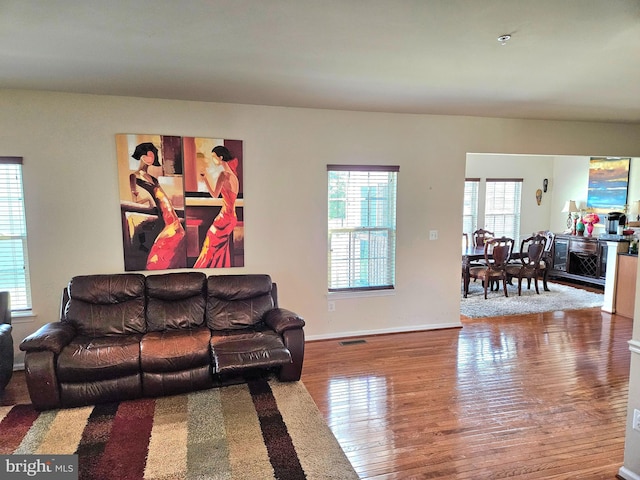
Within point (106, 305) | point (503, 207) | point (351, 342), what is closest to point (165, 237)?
point (106, 305)

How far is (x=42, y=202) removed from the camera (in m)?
3.76

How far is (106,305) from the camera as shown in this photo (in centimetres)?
360

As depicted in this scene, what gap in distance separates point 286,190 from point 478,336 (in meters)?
2.79

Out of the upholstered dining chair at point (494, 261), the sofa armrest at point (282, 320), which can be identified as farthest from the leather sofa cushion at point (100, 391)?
the upholstered dining chair at point (494, 261)

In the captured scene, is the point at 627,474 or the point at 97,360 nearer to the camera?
the point at 627,474

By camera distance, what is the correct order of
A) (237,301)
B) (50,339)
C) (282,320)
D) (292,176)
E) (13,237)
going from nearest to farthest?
(50,339) → (282,320) → (13,237) → (237,301) → (292,176)

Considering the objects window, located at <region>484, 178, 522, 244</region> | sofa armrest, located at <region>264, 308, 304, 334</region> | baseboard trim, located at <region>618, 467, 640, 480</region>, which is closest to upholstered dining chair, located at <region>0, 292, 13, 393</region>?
sofa armrest, located at <region>264, 308, 304, 334</region>

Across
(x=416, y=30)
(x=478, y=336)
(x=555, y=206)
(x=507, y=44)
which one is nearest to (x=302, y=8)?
(x=416, y=30)

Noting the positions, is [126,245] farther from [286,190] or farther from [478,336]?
[478,336]

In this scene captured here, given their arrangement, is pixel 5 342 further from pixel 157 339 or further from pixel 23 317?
pixel 157 339

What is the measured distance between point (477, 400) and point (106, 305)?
3231mm

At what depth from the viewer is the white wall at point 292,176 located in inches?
149

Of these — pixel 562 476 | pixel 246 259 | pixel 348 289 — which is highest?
pixel 246 259

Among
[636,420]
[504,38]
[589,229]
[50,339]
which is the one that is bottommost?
[636,420]
